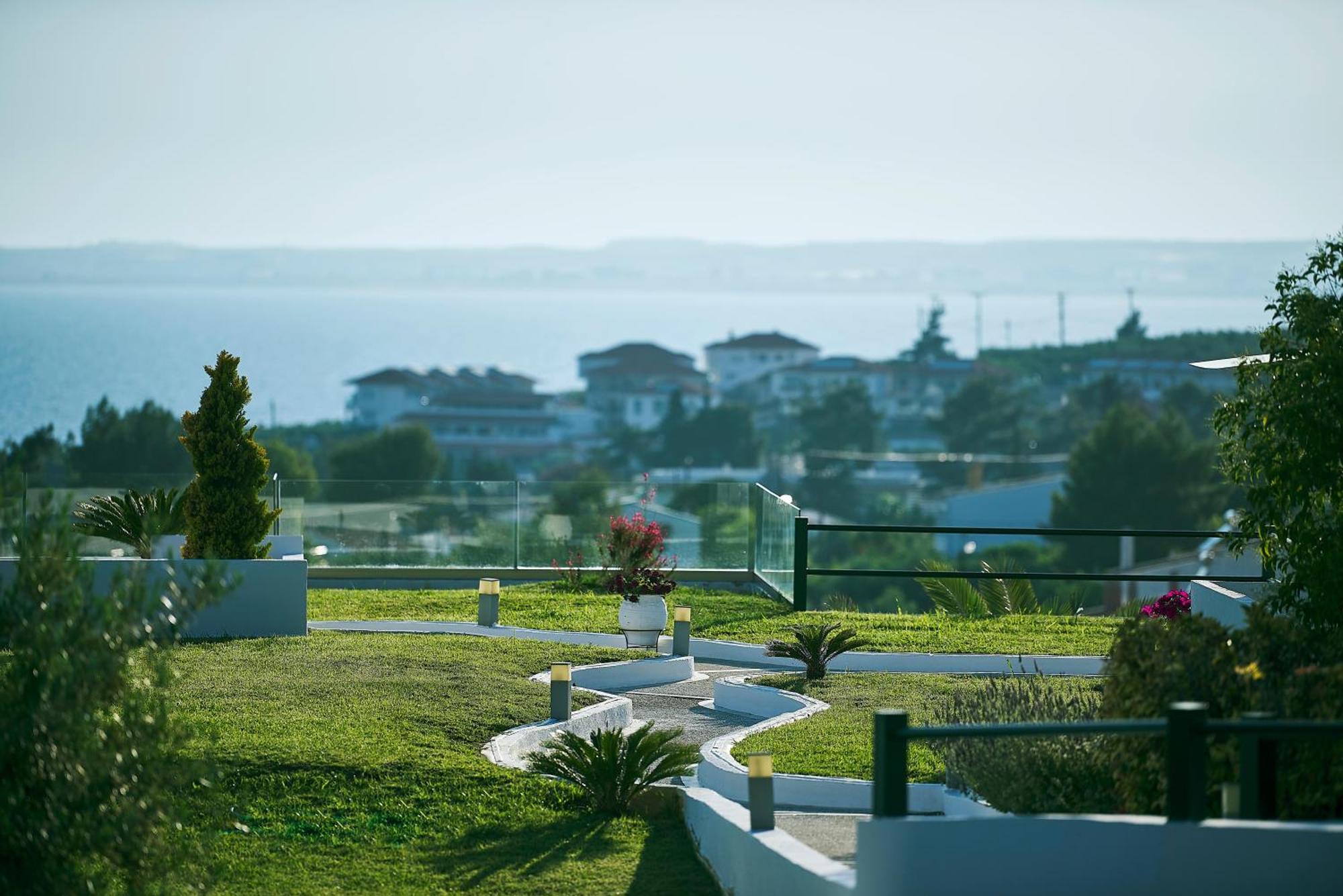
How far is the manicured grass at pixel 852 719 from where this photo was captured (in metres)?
11.0

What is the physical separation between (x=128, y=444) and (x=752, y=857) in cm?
7920

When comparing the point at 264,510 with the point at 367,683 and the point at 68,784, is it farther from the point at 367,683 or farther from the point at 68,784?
the point at 68,784

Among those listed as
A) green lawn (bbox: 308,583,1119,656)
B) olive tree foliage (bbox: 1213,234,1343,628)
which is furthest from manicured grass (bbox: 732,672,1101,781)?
green lawn (bbox: 308,583,1119,656)

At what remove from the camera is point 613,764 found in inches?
433

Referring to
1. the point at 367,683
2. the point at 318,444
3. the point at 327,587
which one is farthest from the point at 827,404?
the point at 367,683

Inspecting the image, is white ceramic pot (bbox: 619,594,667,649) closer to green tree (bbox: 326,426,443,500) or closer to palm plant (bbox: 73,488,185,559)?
palm plant (bbox: 73,488,185,559)

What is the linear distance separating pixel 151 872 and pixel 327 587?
14883 millimetres

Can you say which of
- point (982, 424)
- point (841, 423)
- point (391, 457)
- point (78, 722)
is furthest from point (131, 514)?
point (841, 423)

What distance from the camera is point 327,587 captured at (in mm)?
22141

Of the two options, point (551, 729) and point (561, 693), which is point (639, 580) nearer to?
point (561, 693)

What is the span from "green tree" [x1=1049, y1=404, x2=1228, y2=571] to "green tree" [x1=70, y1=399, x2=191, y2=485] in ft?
144

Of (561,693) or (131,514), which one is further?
(131,514)

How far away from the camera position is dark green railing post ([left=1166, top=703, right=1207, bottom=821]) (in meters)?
6.84

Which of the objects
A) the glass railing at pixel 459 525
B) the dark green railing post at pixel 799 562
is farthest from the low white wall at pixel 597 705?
the glass railing at pixel 459 525
